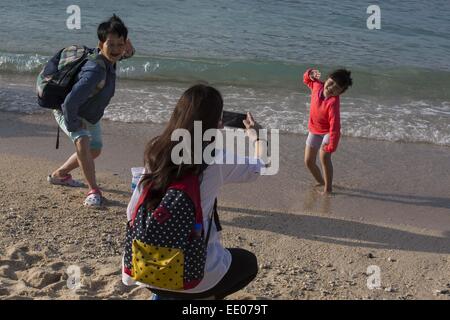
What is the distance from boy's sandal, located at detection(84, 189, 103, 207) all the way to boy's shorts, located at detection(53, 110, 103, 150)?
420 mm

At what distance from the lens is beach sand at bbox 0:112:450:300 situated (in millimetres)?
4473

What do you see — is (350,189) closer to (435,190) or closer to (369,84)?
(435,190)

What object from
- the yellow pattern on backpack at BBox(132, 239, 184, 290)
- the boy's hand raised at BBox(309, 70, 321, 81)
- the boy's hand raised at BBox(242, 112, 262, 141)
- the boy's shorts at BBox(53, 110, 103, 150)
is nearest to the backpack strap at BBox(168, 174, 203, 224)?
the yellow pattern on backpack at BBox(132, 239, 184, 290)

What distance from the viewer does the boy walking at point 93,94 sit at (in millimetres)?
5348

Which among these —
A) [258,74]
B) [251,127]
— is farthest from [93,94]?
[258,74]

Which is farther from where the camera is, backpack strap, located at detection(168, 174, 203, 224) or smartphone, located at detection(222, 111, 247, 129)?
smartphone, located at detection(222, 111, 247, 129)

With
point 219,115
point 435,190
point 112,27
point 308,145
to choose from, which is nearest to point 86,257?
point 112,27

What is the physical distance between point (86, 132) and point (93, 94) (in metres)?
0.32

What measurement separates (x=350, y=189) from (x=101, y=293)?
10.00ft

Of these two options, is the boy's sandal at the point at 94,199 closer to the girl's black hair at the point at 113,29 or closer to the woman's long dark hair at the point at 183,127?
the girl's black hair at the point at 113,29

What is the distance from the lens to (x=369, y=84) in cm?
1166

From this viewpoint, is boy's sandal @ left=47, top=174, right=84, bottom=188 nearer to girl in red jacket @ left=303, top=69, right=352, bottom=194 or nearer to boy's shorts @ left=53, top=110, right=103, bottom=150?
boy's shorts @ left=53, top=110, right=103, bottom=150

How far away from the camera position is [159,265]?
122 inches
